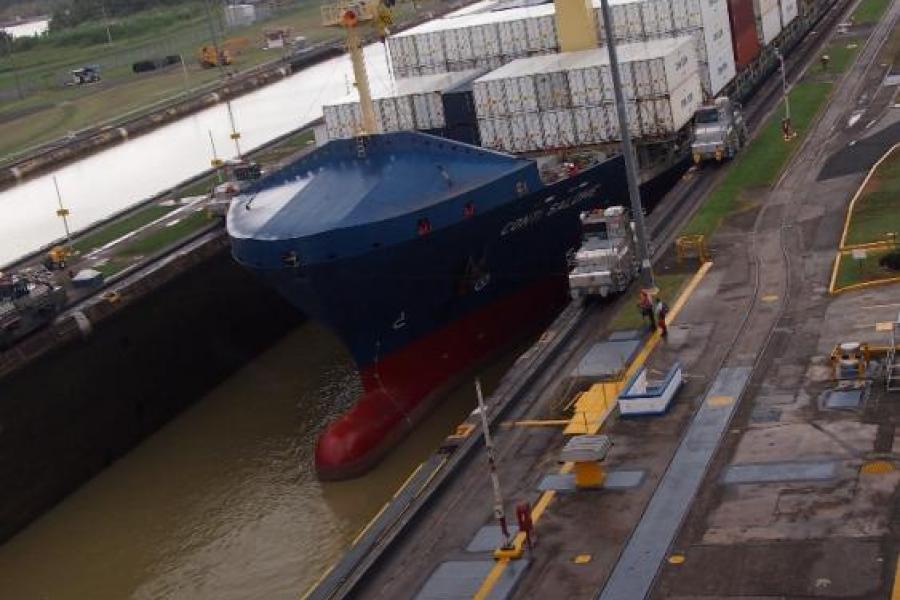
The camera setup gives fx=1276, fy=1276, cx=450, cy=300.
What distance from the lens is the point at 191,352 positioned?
45.3 meters

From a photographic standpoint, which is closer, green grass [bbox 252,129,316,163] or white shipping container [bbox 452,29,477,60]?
white shipping container [bbox 452,29,477,60]

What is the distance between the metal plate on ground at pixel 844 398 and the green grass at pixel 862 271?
6685mm

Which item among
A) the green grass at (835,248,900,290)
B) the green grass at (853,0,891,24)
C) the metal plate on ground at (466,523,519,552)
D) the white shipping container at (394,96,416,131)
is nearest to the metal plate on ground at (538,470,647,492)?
the metal plate on ground at (466,523,519,552)

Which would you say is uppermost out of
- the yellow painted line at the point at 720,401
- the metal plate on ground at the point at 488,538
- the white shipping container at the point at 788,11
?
the white shipping container at the point at 788,11

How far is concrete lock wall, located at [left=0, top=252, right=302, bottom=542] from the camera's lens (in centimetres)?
3781

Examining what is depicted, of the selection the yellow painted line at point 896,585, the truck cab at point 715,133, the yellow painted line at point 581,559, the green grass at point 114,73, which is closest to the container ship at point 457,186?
the truck cab at point 715,133

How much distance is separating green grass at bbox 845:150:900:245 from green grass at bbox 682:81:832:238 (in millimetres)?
4076

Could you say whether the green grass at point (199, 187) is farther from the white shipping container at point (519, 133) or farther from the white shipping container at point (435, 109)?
the white shipping container at point (519, 133)

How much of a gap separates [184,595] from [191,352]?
1581cm

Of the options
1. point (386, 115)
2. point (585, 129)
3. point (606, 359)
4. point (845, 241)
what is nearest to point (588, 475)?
point (606, 359)

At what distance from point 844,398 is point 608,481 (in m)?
5.49

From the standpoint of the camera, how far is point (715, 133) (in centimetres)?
4809

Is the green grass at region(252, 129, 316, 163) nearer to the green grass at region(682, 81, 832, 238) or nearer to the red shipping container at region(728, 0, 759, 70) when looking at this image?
the red shipping container at region(728, 0, 759, 70)

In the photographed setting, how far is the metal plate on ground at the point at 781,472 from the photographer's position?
23719 mm
